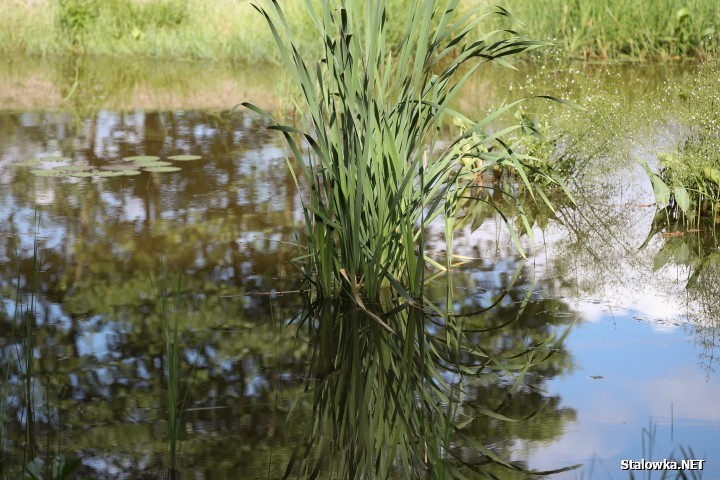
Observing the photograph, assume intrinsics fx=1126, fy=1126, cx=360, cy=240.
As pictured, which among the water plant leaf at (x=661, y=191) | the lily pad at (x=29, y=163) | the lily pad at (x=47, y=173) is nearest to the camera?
the water plant leaf at (x=661, y=191)

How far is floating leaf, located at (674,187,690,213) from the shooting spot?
5.47 m

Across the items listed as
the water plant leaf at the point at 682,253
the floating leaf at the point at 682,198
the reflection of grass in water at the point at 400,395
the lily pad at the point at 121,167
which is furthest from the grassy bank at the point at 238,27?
the reflection of grass in water at the point at 400,395

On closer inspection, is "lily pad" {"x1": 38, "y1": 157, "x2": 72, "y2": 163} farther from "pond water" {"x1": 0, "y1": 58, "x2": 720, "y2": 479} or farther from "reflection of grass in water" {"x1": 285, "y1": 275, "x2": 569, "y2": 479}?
"reflection of grass in water" {"x1": 285, "y1": 275, "x2": 569, "y2": 479}

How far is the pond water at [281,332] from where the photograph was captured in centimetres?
313

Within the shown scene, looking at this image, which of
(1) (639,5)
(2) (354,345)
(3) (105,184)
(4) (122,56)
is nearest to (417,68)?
(2) (354,345)

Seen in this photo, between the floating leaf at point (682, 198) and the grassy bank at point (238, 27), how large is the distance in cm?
623

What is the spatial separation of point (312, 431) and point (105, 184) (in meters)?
3.80

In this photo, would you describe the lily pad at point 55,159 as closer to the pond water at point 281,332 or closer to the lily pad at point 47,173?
the pond water at point 281,332

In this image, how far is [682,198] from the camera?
5.48m

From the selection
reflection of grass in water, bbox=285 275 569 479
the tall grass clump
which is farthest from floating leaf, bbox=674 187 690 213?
reflection of grass in water, bbox=285 275 569 479

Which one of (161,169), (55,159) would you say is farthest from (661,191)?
(55,159)

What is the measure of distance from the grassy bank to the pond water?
19.1 ft

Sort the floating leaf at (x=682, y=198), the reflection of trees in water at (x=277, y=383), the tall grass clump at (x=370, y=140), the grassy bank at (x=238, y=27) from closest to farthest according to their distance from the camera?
the reflection of trees in water at (x=277, y=383) < the tall grass clump at (x=370, y=140) < the floating leaf at (x=682, y=198) < the grassy bank at (x=238, y=27)

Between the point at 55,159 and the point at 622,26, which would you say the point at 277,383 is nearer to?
the point at 55,159
